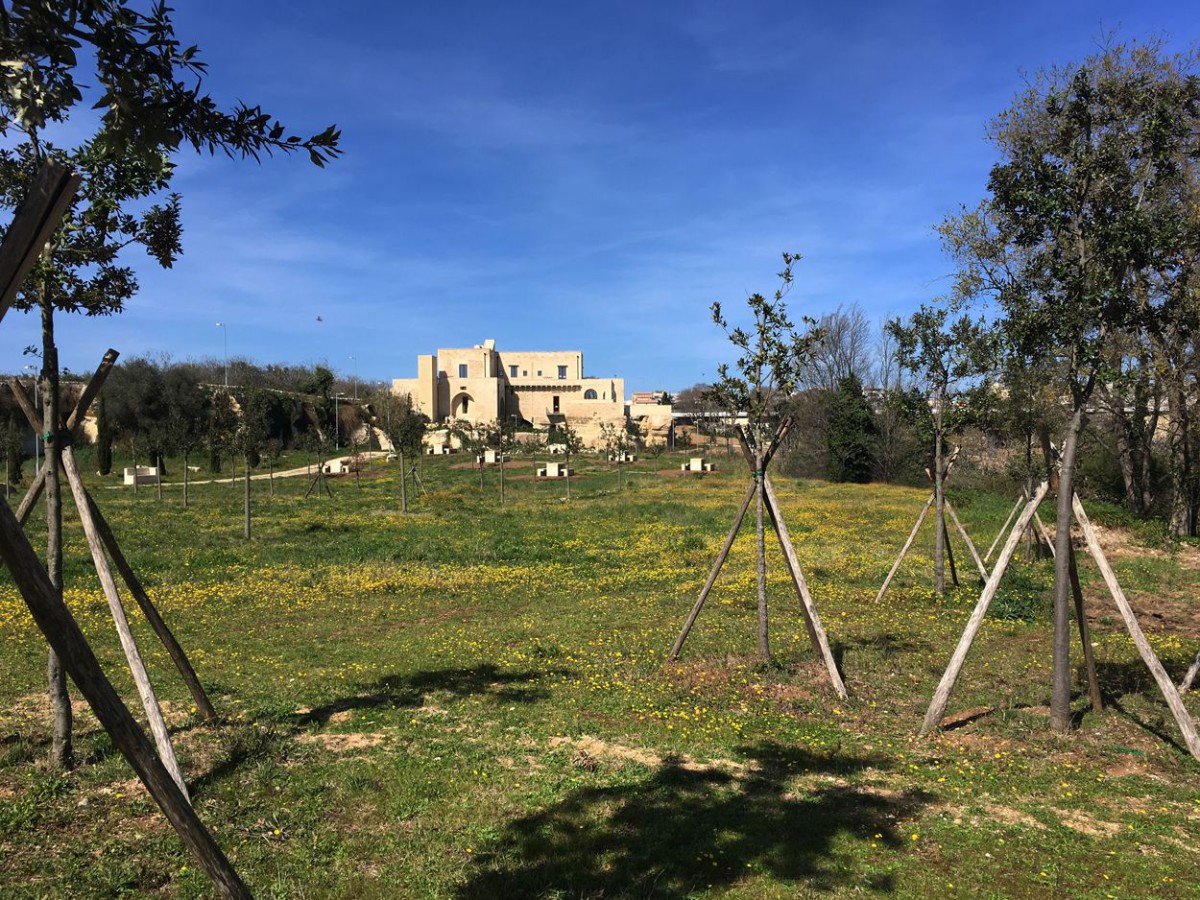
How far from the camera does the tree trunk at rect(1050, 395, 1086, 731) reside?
24.8 feet

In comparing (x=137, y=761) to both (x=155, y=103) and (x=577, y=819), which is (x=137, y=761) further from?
(x=577, y=819)

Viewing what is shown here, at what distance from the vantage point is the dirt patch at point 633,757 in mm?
6629

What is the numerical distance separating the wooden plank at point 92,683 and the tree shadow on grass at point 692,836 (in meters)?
2.41

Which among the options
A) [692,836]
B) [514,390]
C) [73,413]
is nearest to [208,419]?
[514,390]

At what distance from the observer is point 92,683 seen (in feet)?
8.73

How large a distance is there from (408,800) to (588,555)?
13.0 m

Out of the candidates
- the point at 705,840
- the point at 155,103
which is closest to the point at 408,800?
the point at 705,840

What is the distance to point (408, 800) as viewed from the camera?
19.1 ft

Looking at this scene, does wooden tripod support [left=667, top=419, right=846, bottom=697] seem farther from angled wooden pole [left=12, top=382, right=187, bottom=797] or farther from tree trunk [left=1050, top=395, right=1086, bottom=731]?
angled wooden pole [left=12, top=382, right=187, bottom=797]

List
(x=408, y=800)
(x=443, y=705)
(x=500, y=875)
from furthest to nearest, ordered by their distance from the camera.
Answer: (x=443, y=705) < (x=408, y=800) < (x=500, y=875)

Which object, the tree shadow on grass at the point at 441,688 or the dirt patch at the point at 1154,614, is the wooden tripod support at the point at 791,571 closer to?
the tree shadow on grass at the point at 441,688

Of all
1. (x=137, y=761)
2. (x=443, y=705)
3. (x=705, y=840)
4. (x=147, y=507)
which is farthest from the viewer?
(x=147, y=507)

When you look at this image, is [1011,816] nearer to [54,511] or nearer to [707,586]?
[707,586]

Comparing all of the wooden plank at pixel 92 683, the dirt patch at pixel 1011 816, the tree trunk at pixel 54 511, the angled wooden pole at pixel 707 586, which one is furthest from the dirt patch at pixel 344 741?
the dirt patch at pixel 1011 816
